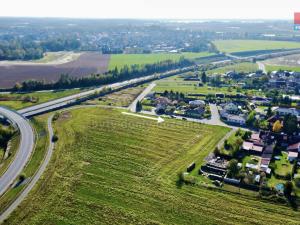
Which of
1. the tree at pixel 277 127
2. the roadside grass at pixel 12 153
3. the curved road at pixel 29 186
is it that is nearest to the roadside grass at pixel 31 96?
the roadside grass at pixel 12 153

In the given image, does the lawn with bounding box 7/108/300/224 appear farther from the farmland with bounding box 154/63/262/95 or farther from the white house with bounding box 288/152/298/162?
the farmland with bounding box 154/63/262/95

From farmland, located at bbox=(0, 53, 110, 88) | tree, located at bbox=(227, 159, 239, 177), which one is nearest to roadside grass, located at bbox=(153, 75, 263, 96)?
farmland, located at bbox=(0, 53, 110, 88)

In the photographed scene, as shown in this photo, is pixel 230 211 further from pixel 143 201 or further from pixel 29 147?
pixel 29 147

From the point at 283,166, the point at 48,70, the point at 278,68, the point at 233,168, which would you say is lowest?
the point at 283,166

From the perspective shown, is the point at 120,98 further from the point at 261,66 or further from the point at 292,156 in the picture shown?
the point at 261,66

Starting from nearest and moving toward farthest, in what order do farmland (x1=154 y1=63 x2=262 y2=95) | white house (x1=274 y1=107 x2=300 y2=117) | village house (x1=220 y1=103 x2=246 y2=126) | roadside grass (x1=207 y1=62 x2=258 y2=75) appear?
village house (x1=220 y1=103 x2=246 y2=126)
white house (x1=274 y1=107 x2=300 y2=117)
farmland (x1=154 y1=63 x2=262 y2=95)
roadside grass (x1=207 y1=62 x2=258 y2=75)

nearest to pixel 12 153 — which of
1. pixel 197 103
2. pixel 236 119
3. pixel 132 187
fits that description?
pixel 132 187

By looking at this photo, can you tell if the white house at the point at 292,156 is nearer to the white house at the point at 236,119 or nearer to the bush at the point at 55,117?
the white house at the point at 236,119
